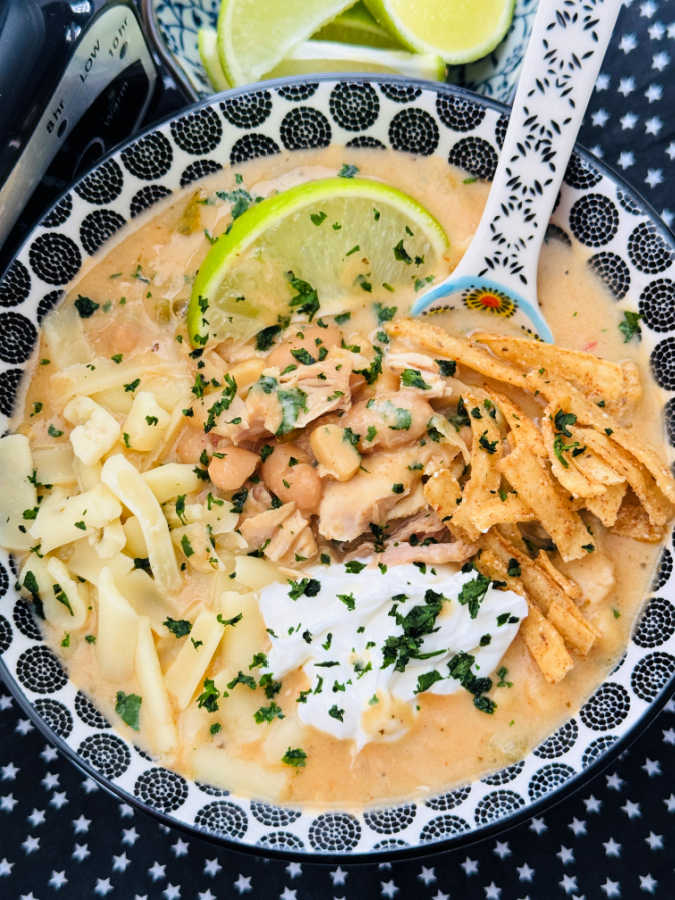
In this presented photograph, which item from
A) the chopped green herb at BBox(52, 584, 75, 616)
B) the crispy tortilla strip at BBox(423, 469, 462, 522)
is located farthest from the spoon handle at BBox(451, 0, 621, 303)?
the chopped green herb at BBox(52, 584, 75, 616)

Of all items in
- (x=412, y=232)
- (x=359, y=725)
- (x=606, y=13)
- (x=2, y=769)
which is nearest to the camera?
(x=606, y=13)

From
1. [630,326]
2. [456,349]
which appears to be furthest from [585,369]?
[456,349]

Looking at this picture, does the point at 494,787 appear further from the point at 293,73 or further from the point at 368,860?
the point at 293,73

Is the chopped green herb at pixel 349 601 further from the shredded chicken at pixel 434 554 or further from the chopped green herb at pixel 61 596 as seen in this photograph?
the chopped green herb at pixel 61 596

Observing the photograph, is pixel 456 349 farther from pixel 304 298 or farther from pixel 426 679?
pixel 426 679

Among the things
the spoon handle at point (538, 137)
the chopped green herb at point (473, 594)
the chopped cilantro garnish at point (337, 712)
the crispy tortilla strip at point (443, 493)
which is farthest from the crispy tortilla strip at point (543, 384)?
the chopped cilantro garnish at point (337, 712)

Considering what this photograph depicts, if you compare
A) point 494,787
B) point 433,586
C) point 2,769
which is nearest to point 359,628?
point 433,586
